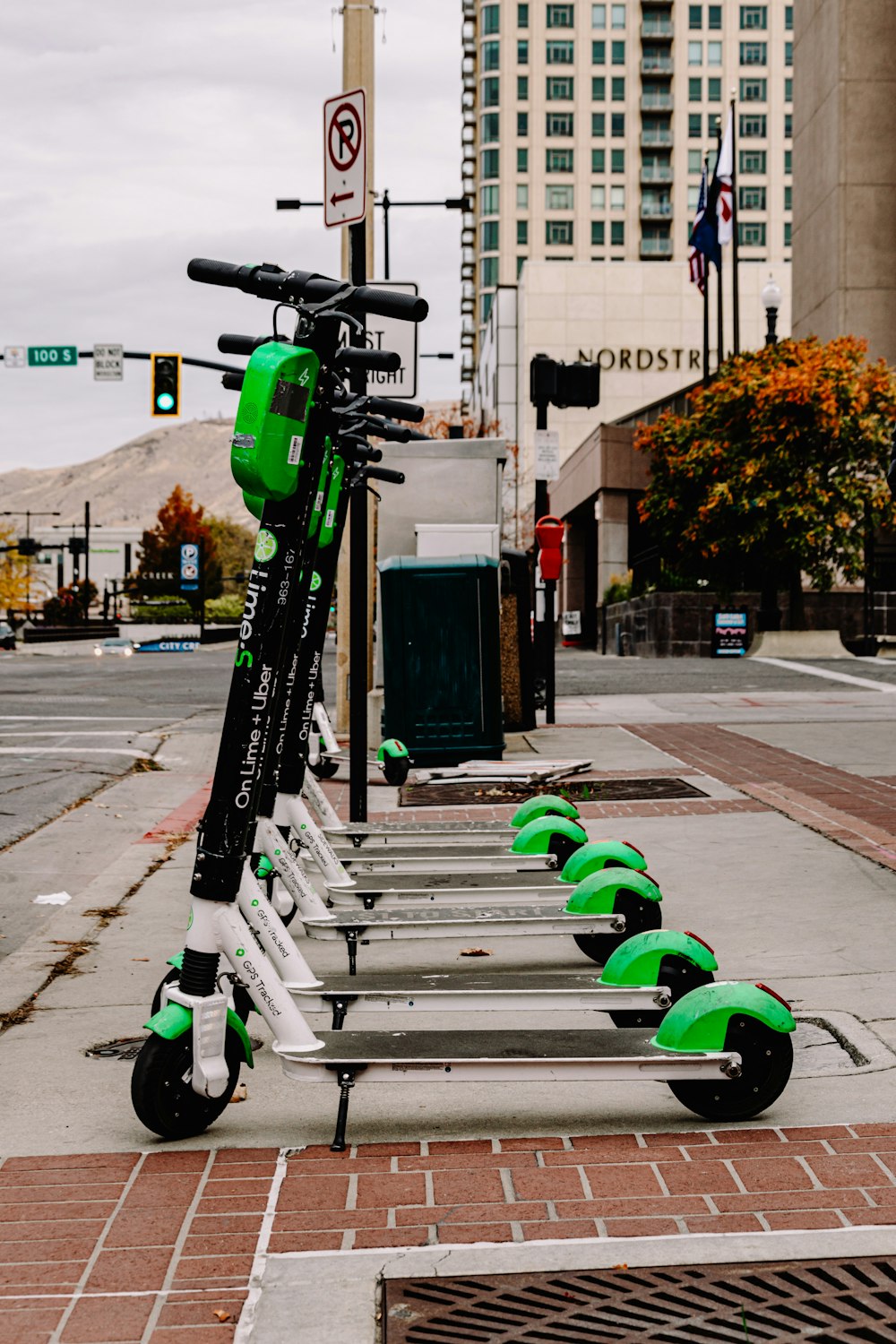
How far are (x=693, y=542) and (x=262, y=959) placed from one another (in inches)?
1306

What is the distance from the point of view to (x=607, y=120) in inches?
4503

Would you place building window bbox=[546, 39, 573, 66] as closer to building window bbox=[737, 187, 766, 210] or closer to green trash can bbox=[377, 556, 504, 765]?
building window bbox=[737, 187, 766, 210]

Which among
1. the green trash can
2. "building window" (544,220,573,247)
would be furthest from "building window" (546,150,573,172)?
the green trash can

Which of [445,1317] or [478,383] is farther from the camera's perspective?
[478,383]

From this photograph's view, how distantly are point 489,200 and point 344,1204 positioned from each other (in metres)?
117

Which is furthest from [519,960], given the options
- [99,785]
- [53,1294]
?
[99,785]

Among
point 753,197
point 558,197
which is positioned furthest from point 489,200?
point 753,197

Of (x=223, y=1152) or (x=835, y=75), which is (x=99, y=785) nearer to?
(x=223, y=1152)

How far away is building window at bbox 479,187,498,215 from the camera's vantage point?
113875 mm

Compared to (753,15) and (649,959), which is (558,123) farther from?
(649,959)

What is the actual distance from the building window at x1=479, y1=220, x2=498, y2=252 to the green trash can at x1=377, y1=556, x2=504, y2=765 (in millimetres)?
106860

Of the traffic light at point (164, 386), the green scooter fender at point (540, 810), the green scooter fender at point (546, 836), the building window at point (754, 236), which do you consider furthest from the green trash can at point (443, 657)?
the building window at point (754, 236)

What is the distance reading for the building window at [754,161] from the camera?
118m

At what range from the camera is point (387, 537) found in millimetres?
13625
